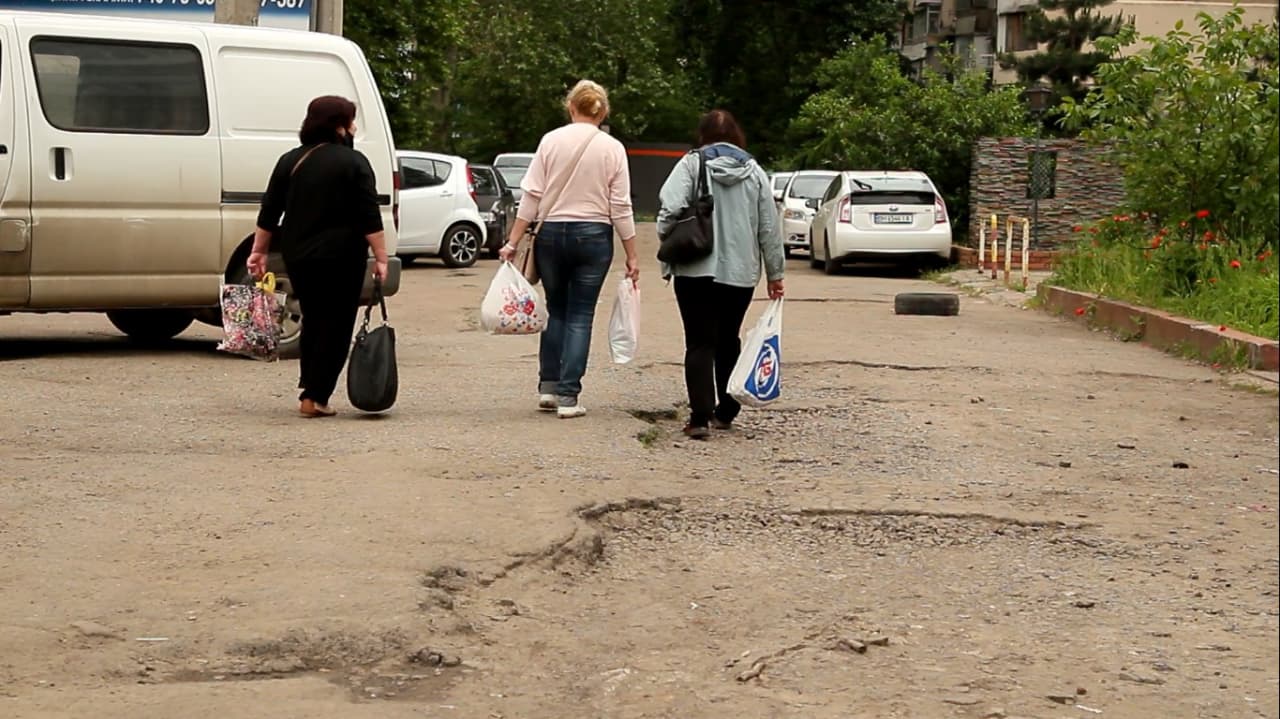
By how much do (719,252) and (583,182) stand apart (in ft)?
2.54

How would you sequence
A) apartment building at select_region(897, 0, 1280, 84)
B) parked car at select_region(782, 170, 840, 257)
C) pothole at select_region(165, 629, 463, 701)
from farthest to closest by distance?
parked car at select_region(782, 170, 840, 257) < apartment building at select_region(897, 0, 1280, 84) < pothole at select_region(165, 629, 463, 701)

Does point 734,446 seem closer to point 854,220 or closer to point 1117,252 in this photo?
point 1117,252

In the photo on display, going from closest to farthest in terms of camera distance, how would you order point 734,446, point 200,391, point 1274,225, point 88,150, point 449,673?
point 1274,225, point 449,673, point 734,446, point 200,391, point 88,150

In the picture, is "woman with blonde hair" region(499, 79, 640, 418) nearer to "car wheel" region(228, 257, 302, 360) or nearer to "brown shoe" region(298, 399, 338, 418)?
"brown shoe" region(298, 399, 338, 418)

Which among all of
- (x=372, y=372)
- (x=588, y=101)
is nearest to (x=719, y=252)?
(x=588, y=101)

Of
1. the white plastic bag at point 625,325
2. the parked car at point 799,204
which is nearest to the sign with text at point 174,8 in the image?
the parked car at point 799,204

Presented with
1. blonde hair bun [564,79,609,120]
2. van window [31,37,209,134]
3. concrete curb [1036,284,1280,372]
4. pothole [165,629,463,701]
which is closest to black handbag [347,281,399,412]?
blonde hair bun [564,79,609,120]

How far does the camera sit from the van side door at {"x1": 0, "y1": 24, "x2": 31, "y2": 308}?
39.5 ft

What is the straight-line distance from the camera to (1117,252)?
1761 centimetres

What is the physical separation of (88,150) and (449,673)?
796cm

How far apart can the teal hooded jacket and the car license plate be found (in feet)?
57.3

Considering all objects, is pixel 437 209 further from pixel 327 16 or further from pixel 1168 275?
pixel 1168 275

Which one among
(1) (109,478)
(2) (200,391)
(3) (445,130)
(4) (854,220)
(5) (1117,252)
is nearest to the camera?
(1) (109,478)

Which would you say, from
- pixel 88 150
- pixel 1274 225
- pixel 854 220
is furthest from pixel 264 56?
pixel 854 220
